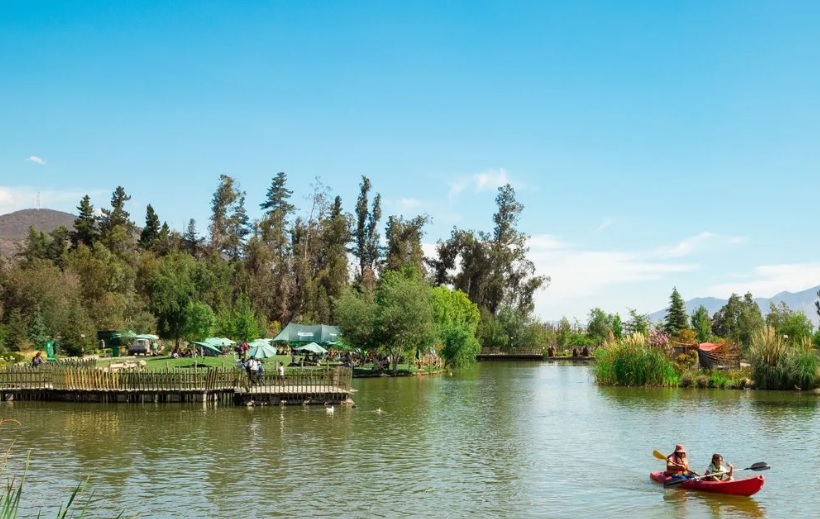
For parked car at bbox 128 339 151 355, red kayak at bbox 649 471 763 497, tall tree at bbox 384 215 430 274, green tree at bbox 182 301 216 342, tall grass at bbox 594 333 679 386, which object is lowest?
red kayak at bbox 649 471 763 497

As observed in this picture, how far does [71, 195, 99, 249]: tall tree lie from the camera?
107812 mm

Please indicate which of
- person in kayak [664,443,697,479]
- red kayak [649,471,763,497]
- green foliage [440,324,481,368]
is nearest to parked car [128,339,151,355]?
green foliage [440,324,481,368]

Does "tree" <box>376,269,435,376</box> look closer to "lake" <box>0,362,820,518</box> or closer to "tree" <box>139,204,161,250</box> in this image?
"lake" <box>0,362,820,518</box>

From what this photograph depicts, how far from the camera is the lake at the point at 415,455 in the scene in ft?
67.6

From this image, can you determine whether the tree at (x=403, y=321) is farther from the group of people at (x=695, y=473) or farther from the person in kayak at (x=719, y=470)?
the person in kayak at (x=719, y=470)

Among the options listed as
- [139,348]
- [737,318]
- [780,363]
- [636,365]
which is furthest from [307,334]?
[737,318]

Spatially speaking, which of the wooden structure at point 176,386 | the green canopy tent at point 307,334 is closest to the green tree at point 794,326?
the green canopy tent at point 307,334

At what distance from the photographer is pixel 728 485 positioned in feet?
70.6

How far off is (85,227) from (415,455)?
9189cm

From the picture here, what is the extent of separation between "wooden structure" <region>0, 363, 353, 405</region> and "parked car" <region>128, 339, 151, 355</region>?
3417 centimetres

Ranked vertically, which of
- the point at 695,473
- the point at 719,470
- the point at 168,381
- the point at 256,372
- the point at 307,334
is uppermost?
the point at 307,334

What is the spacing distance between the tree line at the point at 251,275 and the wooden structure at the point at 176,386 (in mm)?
27850

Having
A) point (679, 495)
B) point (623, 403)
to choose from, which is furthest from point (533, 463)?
point (623, 403)

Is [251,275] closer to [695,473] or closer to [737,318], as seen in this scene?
[737,318]
